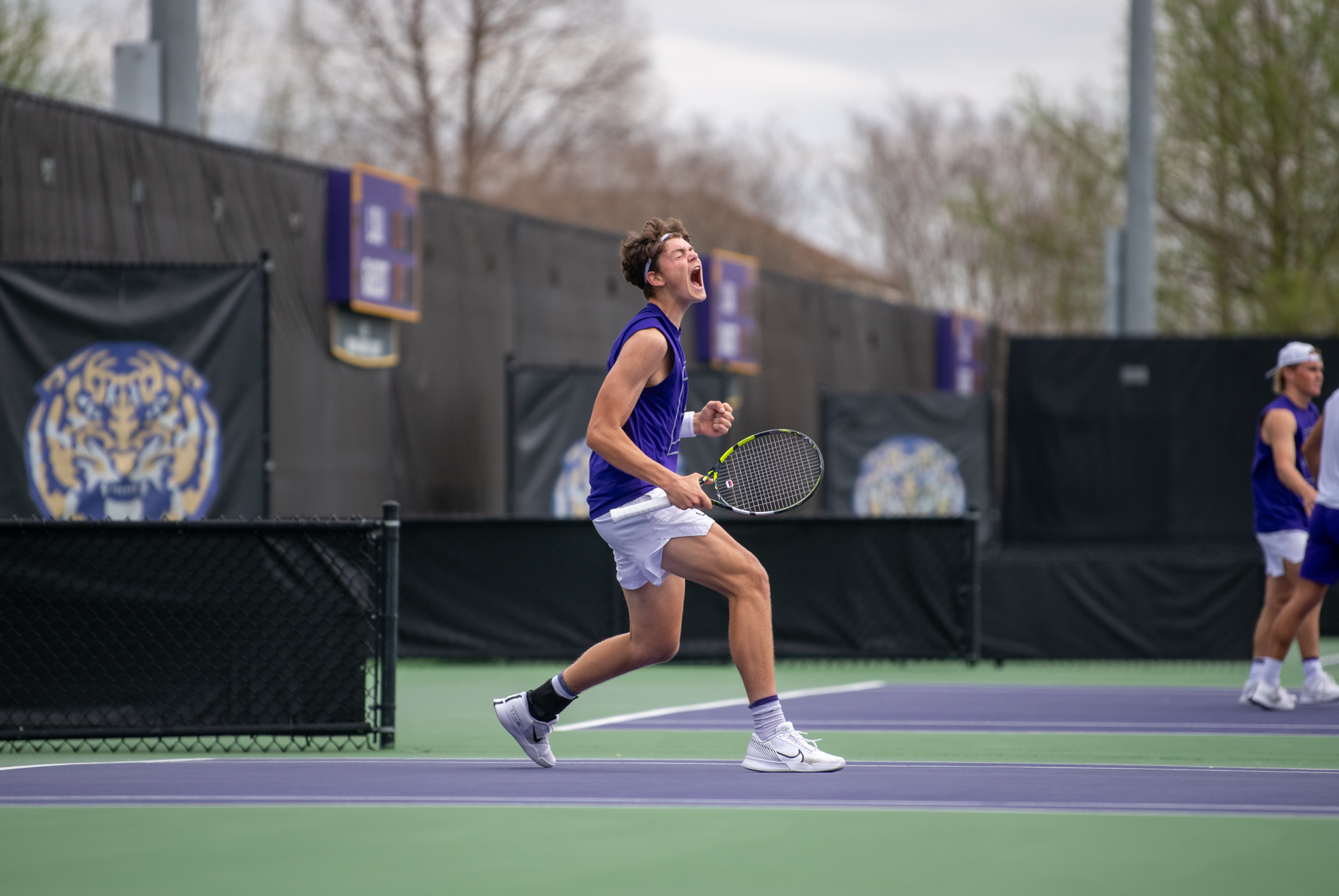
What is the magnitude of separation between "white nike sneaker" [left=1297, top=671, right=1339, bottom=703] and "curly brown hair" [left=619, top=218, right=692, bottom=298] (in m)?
5.03

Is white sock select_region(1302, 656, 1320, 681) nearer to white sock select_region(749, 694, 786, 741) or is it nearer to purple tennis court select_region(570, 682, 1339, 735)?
purple tennis court select_region(570, 682, 1339, 735)

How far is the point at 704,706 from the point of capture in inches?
379

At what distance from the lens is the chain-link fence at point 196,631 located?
7129mm

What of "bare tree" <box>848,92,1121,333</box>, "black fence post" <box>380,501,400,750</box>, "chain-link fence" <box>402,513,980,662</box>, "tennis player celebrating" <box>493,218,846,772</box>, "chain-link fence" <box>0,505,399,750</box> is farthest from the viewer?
"bare tree" <box>848,92,1121,333</box>

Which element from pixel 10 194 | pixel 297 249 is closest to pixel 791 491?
pixel 10 194

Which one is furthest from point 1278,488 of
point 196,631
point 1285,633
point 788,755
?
point 196,631

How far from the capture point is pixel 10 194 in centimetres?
1035

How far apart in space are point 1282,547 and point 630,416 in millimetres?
4817

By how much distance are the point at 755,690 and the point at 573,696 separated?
2.38 feet

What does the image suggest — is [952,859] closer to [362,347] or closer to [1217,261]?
[362,347]

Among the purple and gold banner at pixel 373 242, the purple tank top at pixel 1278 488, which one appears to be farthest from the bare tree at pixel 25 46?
the purple tank top at pixel 1278 488

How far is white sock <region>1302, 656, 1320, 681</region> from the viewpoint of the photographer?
9.51 metres

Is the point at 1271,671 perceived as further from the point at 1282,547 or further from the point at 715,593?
the point at 715,593

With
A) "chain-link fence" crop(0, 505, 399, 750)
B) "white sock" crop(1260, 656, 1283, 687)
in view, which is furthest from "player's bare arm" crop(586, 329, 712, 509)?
"white sock" crop(1260, 656, 1283, 687)
